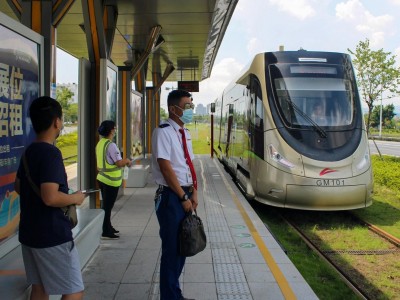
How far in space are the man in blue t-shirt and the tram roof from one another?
5.47 meters

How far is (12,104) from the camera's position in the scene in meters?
3.80

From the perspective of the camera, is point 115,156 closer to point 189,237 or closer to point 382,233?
point 189,237

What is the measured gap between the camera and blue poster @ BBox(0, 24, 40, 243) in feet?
12.0

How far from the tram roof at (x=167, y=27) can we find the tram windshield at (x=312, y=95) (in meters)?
1.77

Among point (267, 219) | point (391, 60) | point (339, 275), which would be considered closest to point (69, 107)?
point (391, 60)

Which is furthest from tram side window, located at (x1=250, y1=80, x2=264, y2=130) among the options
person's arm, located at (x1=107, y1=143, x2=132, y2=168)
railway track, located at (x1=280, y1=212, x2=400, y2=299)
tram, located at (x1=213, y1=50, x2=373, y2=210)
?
person's arm, located at (x1=107, y1=143, x2=132, y2=168)

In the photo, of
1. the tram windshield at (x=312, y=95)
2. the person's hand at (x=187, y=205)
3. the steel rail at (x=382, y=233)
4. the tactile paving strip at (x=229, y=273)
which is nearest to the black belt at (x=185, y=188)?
the person's hand at (x=187, y=205)

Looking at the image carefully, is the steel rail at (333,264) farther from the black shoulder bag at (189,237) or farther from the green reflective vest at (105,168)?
the green reflective vest at (105,168)

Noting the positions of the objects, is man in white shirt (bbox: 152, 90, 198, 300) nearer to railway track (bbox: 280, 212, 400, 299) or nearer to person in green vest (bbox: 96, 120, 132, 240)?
person in green vest (bbox: 96, 120, 132, 240)

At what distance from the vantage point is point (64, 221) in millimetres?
2598

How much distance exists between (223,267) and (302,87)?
427cm

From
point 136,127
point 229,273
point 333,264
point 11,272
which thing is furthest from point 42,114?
point 136,127

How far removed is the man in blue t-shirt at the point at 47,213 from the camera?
248 centimetres

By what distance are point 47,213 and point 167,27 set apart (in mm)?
8392
